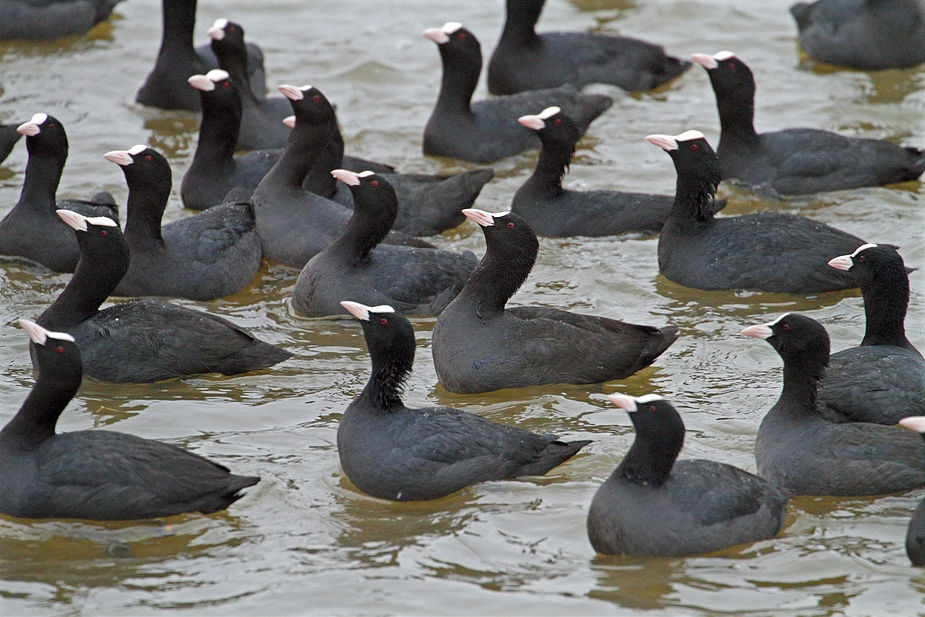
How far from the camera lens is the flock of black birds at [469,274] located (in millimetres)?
6164

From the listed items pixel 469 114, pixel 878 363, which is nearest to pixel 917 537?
pixel 878 363

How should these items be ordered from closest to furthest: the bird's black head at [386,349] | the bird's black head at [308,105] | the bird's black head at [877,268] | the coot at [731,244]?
the bird's black head at [386,349] < the bird's black head at [877,268] < the coot at [731,244] < the bird's black head at [308,105]

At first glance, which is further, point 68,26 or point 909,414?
point 68,26

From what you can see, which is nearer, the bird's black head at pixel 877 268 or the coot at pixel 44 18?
the bird's black head at pixel 877 268

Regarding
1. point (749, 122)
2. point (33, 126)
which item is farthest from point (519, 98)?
point (33, 126)

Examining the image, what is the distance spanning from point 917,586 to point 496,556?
193 centimetres

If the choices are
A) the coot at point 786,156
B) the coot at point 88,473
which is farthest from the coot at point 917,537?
the coot at point 786,156

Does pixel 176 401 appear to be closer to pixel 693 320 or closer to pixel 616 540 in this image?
pixel 616 540

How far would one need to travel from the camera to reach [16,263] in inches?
373

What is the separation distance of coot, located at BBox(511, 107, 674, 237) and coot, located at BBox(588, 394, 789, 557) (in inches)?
173

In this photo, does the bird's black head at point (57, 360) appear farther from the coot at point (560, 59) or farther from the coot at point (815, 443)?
the coot at point (560, 59)

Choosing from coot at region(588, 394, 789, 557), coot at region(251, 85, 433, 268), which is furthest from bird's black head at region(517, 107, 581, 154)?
coot at region(588, 394, 789, 557)

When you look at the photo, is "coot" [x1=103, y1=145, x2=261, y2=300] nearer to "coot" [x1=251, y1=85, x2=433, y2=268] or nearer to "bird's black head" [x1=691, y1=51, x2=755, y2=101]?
"coot" [x1=251, y1=85, x2=433, y2=268]

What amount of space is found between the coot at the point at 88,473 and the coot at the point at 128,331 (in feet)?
4.49
